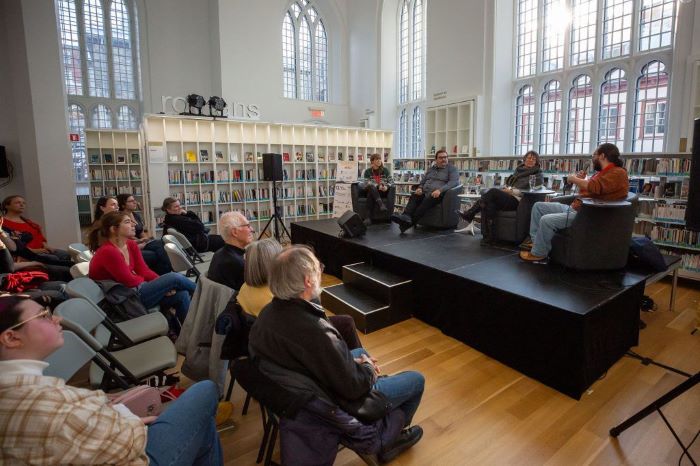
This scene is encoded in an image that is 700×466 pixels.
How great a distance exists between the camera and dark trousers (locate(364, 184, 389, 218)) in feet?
21.0

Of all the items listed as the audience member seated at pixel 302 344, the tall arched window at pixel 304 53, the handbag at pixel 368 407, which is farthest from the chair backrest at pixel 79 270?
the tall arched window at pixel 304 53

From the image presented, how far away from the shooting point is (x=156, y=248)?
471 centimetres

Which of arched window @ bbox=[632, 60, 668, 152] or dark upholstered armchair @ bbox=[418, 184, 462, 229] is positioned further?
arched window @ bbox=[632, 60, 668, 152]

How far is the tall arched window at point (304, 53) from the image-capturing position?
13.1 meters

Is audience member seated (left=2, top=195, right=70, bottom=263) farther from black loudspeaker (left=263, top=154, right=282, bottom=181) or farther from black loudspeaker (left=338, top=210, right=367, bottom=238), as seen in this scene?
black loudspeaker (left=263, top=154, right=282, bottom=181)

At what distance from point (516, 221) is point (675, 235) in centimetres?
220

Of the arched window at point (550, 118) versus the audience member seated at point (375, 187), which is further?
the arched window at point (550, 118)

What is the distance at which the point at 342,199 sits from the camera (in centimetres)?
764

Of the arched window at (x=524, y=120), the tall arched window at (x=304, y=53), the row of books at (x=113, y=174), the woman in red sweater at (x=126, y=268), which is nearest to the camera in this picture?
the woman in red sweater at (x=126, y=268)

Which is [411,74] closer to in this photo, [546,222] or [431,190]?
[431,190]

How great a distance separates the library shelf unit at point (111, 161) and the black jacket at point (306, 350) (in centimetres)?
988

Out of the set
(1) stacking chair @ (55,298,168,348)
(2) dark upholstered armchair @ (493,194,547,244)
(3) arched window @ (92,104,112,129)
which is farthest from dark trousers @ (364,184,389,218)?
(3) arched window @ (92,104,112,129)

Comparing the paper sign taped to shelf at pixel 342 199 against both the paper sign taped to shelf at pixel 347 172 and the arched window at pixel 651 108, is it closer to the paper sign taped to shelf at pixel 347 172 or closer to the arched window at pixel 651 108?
the paper sign taped to shelf at pixel 347 172

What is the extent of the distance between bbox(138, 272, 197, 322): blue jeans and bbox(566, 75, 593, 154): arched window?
7762 millimetres
